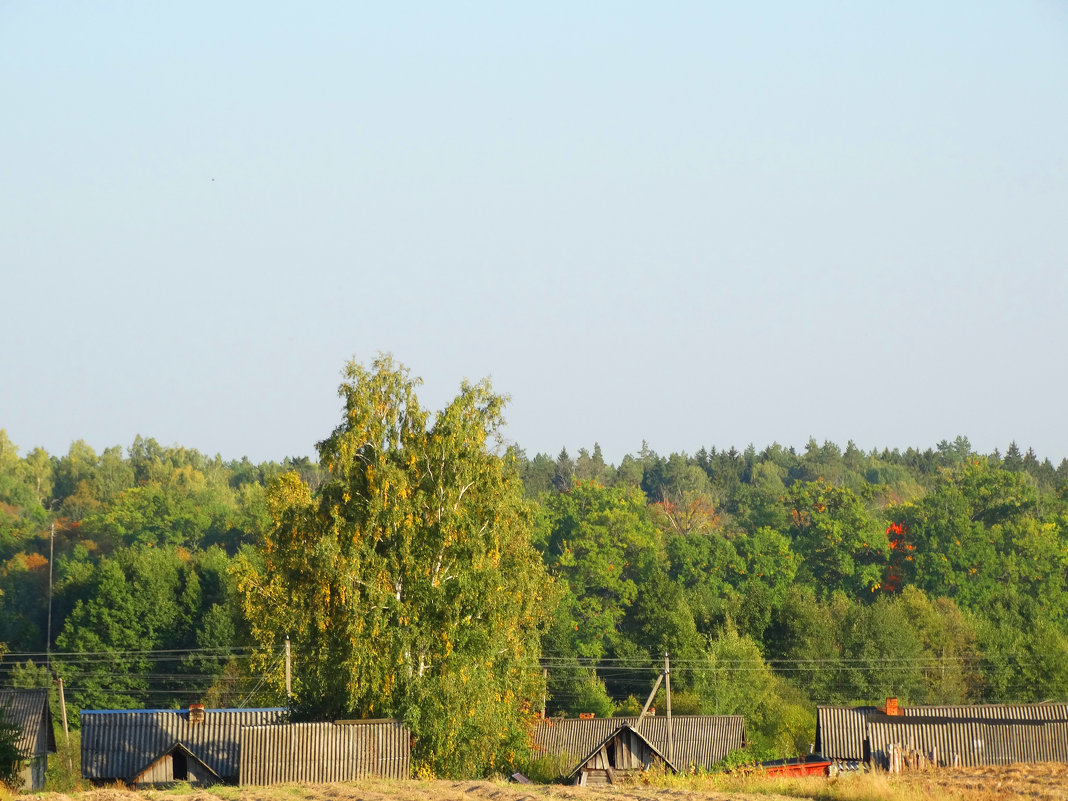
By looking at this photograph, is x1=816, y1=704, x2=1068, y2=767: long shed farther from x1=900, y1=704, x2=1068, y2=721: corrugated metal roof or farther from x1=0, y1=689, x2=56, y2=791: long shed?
x1=0, y1=689, x2=56, y2=791: long shed

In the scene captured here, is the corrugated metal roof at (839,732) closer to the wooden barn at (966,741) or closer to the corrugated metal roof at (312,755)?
the wooden barn at (966,741)

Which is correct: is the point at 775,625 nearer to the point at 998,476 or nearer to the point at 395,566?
the point at 998,476

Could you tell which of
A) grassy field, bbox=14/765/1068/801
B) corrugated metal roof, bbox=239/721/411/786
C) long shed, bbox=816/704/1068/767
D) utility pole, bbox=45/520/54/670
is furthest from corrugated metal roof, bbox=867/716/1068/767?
utility pole, bbox=45/520/54/670

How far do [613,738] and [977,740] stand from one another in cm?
1435

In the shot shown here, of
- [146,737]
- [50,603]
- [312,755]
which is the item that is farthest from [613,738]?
[50,603]

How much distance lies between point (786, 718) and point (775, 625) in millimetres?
15472

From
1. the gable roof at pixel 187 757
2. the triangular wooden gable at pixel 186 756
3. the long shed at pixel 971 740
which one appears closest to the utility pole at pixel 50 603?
the triangular wooden gable at pixel 186 756

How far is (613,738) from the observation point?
47125mm

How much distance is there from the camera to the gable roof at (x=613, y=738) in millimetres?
46062

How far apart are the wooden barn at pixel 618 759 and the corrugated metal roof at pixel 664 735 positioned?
0.34 metres

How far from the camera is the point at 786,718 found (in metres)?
70.8

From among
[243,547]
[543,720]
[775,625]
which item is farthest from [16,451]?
[543,720]

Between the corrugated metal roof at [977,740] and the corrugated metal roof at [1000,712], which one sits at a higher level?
the corrugated metal roof at [977,740]

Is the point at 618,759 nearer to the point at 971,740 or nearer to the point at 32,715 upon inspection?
the point at 971,740
